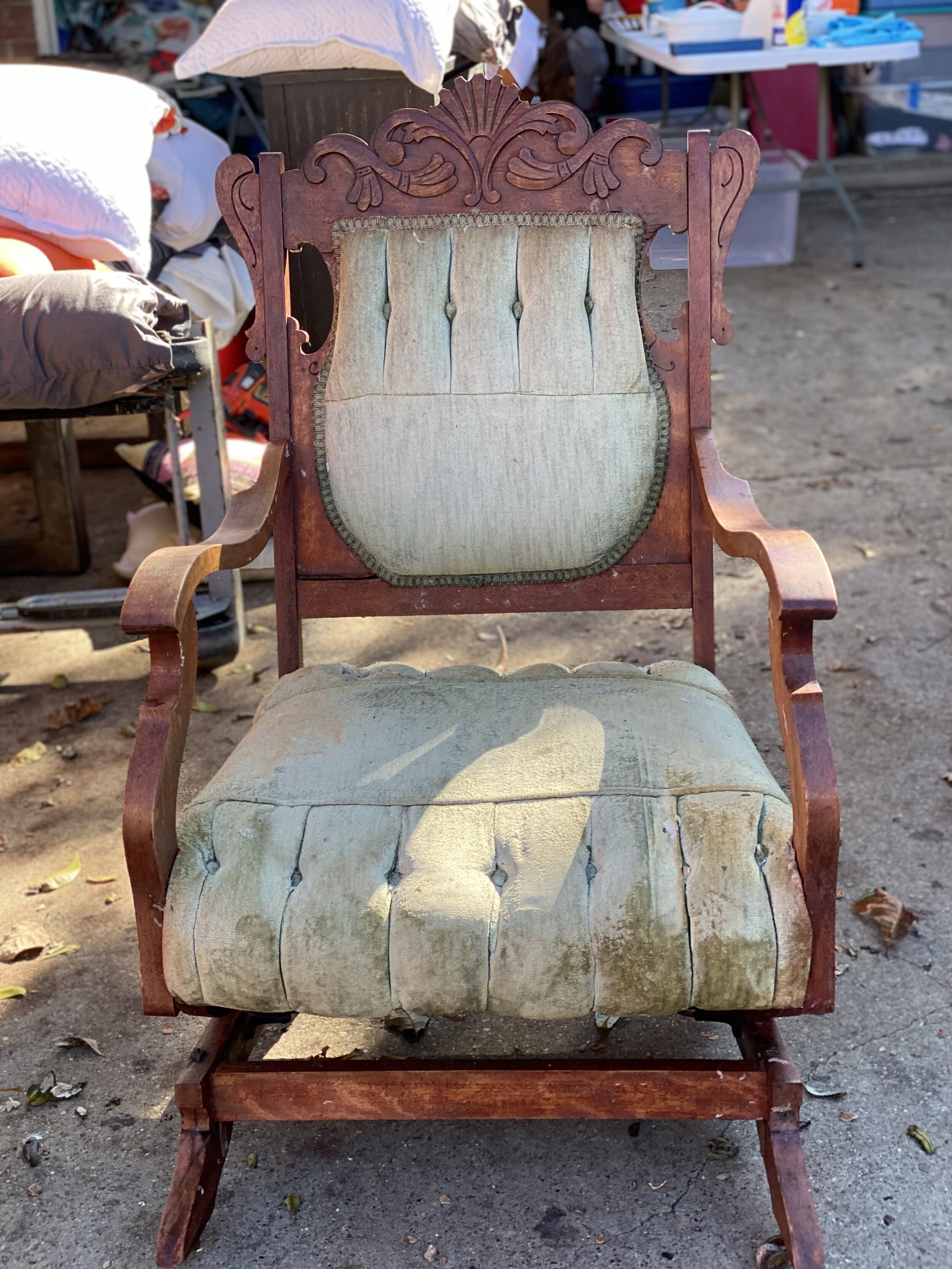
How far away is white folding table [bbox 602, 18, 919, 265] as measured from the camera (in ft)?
16.7

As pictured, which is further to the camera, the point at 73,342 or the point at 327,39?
the point at 327,39

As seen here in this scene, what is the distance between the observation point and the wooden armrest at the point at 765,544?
4.93 feet

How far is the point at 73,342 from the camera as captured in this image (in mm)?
2465

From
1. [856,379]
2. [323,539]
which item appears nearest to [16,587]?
[323,539]

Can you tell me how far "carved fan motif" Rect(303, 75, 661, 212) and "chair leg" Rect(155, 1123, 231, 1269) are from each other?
1.39 meters

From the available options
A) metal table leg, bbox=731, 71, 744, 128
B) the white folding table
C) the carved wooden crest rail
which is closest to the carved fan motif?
the carved wooden crest rail

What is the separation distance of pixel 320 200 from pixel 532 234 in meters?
0.34

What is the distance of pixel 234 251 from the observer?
11.9 ft

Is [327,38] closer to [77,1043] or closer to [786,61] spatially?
[77,1043]

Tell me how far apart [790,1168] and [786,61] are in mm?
4683

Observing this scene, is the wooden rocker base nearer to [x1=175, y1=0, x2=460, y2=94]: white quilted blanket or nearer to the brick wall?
[x1=175, y1=0, x2=460, y2=94]: white quilted blanket

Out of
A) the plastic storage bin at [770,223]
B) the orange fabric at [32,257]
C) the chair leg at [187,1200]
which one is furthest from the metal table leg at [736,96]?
the chair leg at [187,1200]

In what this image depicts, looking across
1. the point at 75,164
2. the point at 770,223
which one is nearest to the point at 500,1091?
the point at 75,164

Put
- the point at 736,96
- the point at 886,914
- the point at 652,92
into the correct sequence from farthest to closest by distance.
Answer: the point at 652,92 → the point at 736,96 → the point at 886,914
